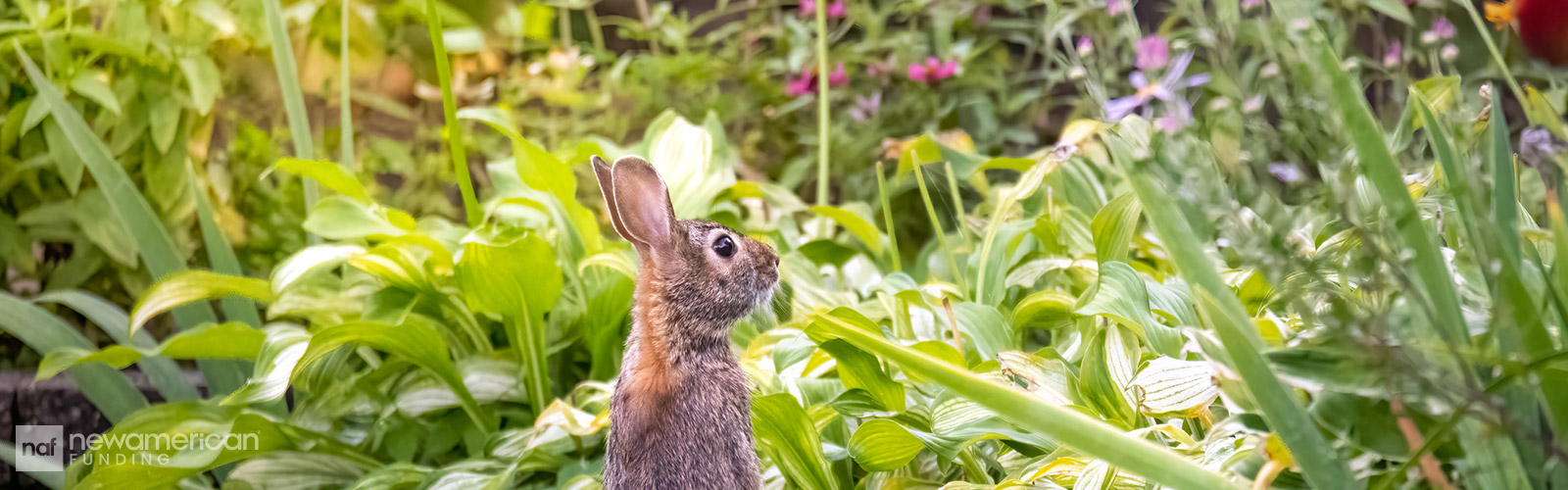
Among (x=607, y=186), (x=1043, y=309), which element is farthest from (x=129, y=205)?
(x=1043, y=309)

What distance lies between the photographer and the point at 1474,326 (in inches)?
22.1

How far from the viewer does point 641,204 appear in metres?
0.77

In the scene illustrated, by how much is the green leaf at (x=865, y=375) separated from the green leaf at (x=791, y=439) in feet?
0.23

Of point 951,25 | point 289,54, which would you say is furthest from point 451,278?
point 951,25

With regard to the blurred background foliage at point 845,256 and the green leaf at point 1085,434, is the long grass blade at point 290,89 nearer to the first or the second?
the blurred background foliage at point 845,256

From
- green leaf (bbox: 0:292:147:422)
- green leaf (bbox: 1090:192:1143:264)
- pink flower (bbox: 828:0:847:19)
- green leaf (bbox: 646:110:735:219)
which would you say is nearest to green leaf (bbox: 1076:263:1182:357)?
green leaf (bbox: 1090:192:1143:264)

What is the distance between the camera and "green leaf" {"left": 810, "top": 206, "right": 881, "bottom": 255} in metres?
1.50

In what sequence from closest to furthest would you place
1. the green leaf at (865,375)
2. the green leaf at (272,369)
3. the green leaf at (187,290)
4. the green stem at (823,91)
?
the green leaf at (865,375), the green leaf at (272,369), the green leaf at (187,290), the green stem at (823,91)

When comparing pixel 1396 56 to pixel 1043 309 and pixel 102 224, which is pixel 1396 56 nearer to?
pixel 1043 309

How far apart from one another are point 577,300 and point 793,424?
0.69 meters

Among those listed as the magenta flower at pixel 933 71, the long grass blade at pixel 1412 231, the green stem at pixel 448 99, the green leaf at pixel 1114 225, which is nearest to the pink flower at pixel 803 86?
the magenta flower at pixel 933 71

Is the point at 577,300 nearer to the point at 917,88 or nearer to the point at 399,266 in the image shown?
the point at 399,266

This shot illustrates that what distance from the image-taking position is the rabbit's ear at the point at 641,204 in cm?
74

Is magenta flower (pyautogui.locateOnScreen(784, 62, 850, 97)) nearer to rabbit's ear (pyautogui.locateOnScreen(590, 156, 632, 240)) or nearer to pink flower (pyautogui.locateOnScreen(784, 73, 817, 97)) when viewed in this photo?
pink flower (pyautogui.locateOnScreen(784, 73, 817, 97))
